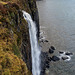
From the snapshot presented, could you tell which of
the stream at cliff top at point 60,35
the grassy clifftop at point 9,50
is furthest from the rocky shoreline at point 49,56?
the grassy clifftop at point 9,50

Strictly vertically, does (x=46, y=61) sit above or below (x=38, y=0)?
below

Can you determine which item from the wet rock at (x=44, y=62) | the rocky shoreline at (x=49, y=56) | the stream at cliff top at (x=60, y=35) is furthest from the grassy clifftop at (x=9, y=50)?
the stream at cliff top at (x=60, y=35)

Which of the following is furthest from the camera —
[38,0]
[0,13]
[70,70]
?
[38,0]

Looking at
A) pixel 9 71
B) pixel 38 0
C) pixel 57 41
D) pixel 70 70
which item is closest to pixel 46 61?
pixel 70 70

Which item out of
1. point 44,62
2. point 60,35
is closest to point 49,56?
point 44,62

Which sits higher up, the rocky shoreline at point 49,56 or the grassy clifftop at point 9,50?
the grassy clifftop at point 9,50

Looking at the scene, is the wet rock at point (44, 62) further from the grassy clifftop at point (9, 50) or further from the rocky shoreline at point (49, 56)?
the grassy clifftop at point (9, 50)

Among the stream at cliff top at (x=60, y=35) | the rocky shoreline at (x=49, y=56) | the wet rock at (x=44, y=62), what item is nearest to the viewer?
the wet rock at (x=44, y=62)

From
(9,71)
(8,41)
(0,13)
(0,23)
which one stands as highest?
(0,13)

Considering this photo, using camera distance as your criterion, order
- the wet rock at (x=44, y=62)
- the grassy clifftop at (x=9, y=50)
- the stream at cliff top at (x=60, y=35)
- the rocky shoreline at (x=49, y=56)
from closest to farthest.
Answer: the grassy clifftop at (x=9, y=50), the wet rock at (x=44, y=62), the stream at cliff top at (x=60, y=35), the rocky shoreline at (x=49, y=56)

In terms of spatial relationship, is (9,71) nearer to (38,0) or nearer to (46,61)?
(46,61)

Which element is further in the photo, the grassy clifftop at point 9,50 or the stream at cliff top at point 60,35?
the stream at cliff top at point 60,35
